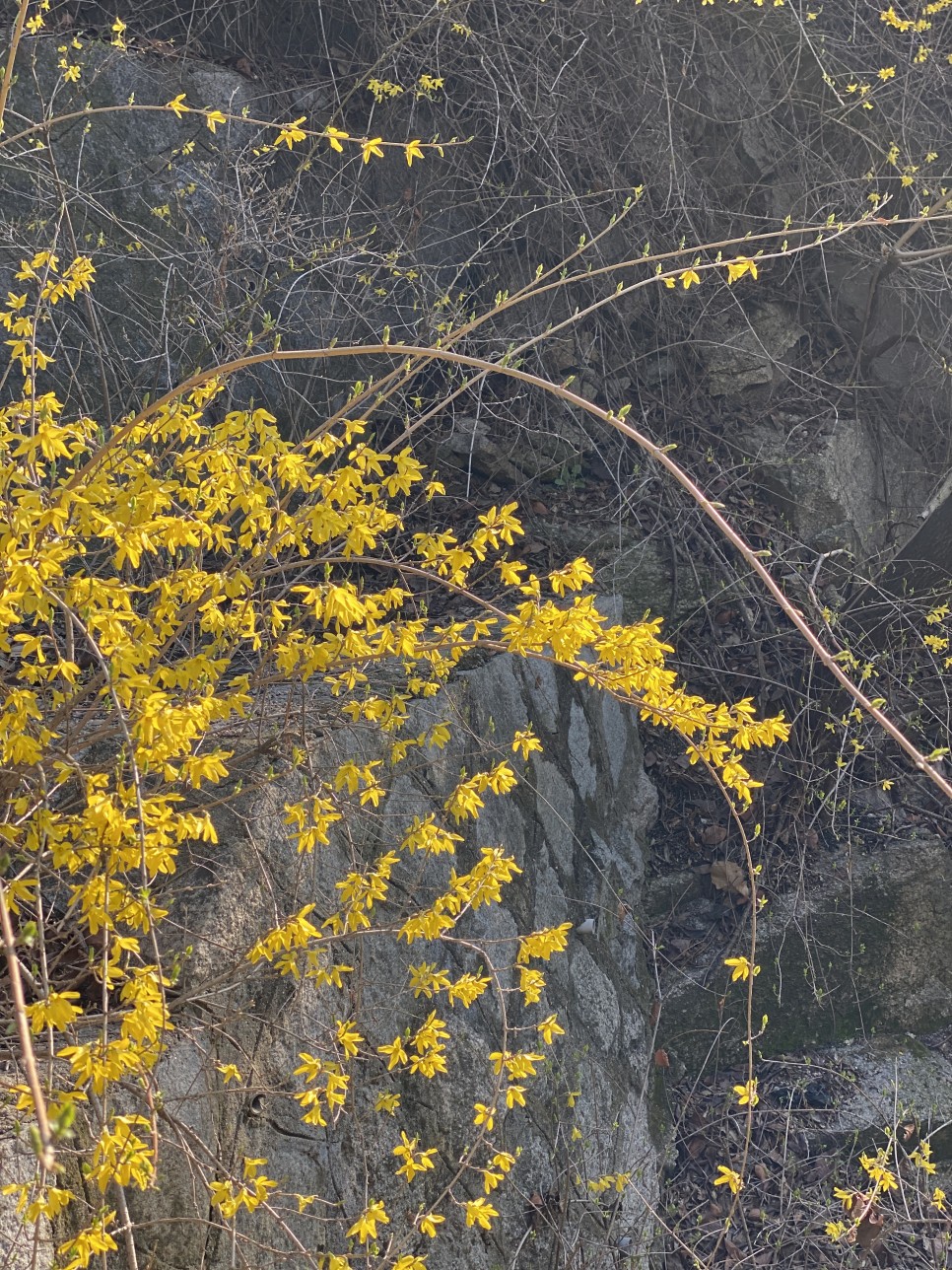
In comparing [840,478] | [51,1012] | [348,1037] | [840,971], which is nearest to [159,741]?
[51,1012]

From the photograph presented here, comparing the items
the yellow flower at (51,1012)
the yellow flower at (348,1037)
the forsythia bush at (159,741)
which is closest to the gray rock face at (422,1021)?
the forsythia bush at (159,741)

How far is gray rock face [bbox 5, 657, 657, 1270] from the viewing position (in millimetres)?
2299

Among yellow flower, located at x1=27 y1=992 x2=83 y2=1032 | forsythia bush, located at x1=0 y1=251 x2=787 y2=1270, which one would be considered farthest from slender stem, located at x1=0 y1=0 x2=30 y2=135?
yellow flower, located at x1=27 y1=992 x2=83 y2=1032

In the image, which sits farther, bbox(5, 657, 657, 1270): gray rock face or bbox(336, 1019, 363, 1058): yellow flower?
bbox(5, 657, 657, 1270): gray rock face

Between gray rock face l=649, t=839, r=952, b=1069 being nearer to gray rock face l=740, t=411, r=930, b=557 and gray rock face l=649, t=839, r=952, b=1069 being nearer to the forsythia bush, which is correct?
the forsythia bush

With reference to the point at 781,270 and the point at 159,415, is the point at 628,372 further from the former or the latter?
the point at 159,415

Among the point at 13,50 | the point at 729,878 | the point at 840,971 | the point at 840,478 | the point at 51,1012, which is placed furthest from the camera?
the point at 840,478

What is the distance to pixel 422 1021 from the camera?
282cm

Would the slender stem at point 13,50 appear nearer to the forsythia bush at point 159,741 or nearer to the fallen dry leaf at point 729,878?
the forsythia bush at point 159,741

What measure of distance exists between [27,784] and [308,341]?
2.75 metres

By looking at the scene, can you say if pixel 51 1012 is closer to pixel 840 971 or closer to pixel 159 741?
pixel 159 741

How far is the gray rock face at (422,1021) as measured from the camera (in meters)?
2.30

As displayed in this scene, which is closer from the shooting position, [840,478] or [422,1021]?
[422,1021]

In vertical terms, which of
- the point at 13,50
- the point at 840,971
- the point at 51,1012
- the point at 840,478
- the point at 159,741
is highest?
the point at 13,50
